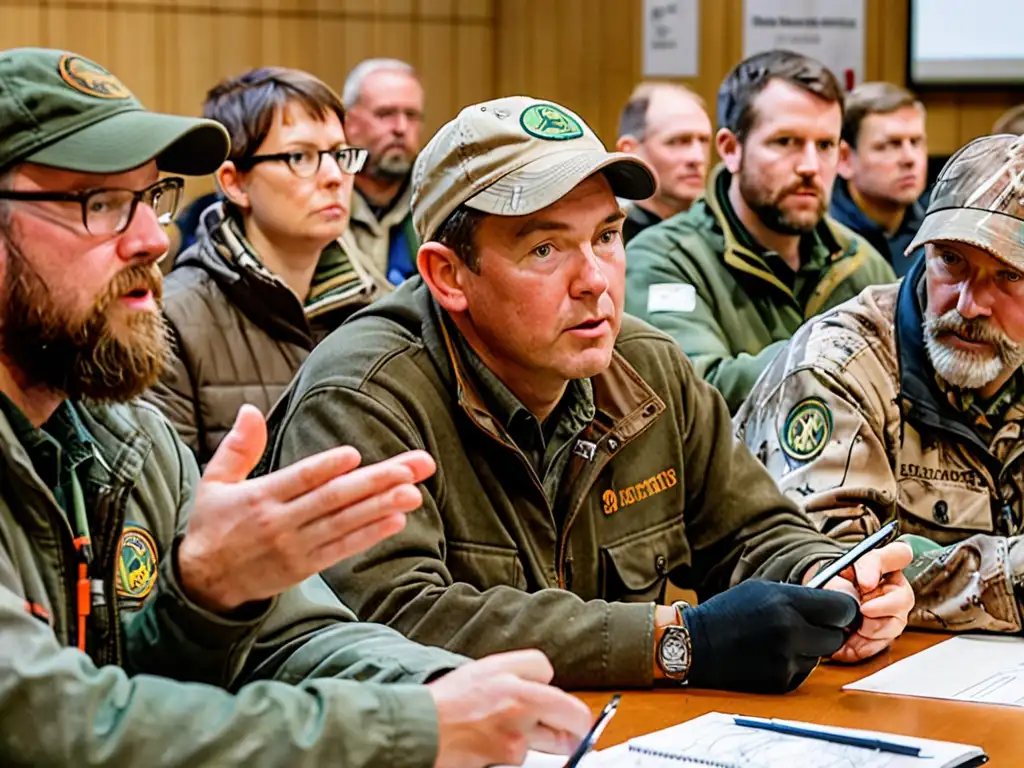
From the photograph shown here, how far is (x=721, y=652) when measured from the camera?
2.07m

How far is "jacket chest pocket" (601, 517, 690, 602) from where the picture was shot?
242 cm

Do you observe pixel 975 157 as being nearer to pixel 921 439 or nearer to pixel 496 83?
pixel 921 439

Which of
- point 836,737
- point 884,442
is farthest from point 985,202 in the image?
point 836,737

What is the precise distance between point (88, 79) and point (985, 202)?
1.64 metres

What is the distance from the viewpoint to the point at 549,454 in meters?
2.42

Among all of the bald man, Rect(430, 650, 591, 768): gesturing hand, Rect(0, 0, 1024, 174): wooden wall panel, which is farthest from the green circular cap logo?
Rect(0, 0, 1024, 174): wooden wall panel

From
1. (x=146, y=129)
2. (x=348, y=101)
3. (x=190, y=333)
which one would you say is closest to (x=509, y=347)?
(x=146, y=129)

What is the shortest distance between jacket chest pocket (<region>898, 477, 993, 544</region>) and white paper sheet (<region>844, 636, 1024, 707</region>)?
33cm

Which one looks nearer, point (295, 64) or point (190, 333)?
point (190, 333)

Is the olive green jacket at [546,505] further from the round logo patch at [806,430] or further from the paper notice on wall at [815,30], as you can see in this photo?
the paper notice on wall at [815,30]

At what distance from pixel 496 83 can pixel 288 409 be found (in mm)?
5718

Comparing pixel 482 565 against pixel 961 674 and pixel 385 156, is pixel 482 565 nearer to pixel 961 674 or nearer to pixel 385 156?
pixel 961 674

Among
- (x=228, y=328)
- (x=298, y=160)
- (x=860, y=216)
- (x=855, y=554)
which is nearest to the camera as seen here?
(x=855, y=554)

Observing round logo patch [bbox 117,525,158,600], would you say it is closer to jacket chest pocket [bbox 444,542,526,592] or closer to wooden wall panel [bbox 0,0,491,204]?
jacket chest pocket [bbox 444,542,526,592]
